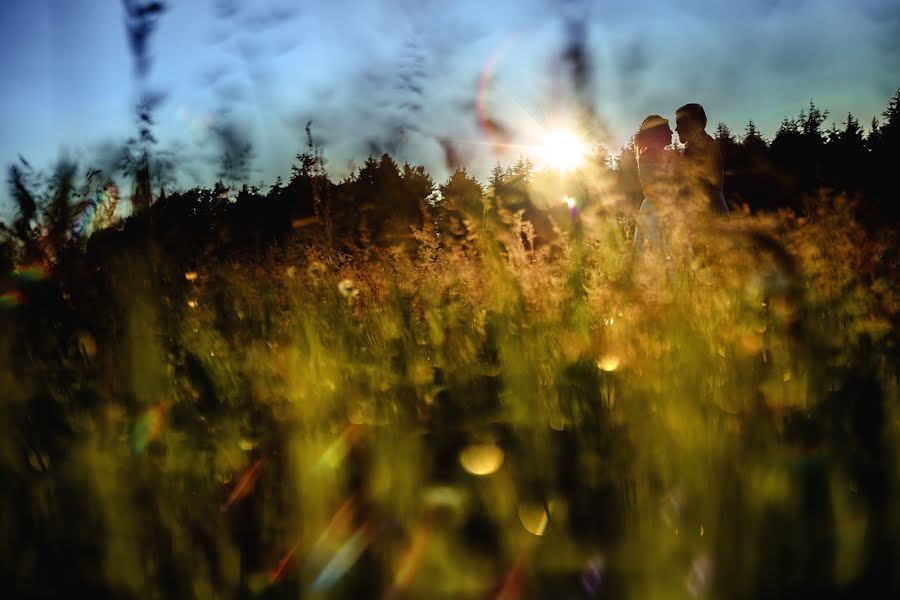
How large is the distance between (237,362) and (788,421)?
191cm

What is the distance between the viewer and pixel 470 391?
6.98 feet

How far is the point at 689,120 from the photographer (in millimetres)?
4887

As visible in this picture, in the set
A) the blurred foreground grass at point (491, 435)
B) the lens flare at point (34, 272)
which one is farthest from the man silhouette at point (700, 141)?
the lens flare at point (34, 272)

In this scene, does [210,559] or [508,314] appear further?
[508,314]

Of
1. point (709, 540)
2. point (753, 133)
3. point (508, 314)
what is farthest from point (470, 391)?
point (753, 133)

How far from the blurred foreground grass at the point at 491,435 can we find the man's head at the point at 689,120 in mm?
2398

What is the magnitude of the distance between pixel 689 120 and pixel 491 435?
4.02 meters

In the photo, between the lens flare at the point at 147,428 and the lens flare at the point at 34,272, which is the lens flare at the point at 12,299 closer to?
the lens flare at the point at 34,272

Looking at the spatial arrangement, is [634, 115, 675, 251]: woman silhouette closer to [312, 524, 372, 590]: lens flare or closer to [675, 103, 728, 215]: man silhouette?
[675, 103, 728, 215]: man silhouette

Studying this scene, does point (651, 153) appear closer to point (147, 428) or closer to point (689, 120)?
point (689, 120)

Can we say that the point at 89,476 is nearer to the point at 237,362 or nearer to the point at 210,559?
the point at 210,559

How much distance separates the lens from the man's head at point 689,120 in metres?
4.87

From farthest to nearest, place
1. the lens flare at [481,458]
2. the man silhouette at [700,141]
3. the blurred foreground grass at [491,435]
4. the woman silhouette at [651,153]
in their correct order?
the man silhouette at [700,141], the woman silhouette at [651,153], the lens flare at [481,458], the blurred foreground grass at [491,435]

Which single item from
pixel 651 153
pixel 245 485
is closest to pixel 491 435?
pixel 245 485
